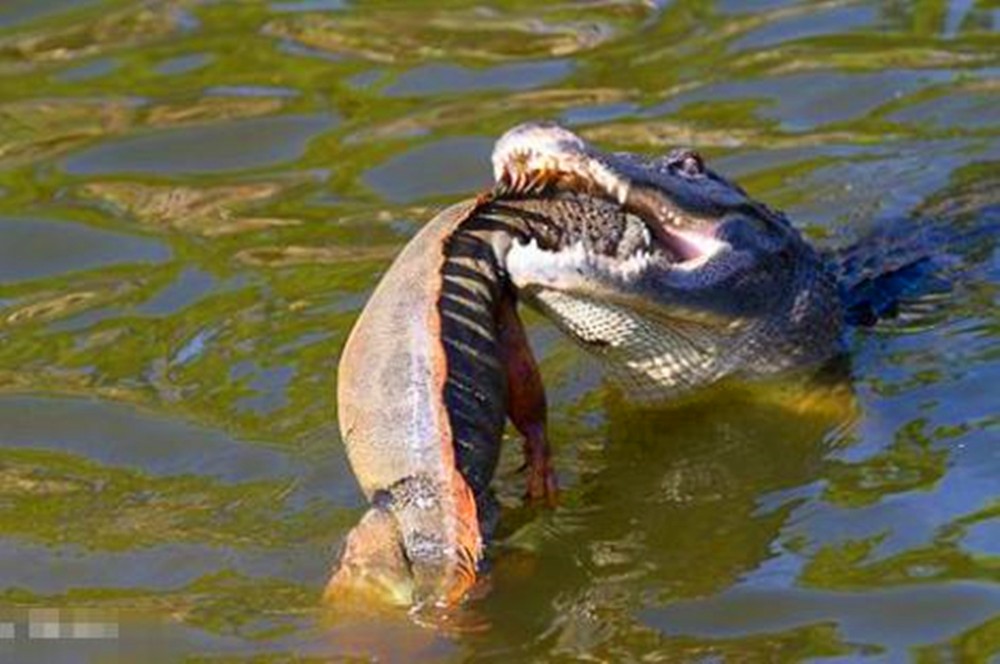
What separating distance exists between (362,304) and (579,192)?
183 centimetres

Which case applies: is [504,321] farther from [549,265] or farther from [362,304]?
[362,304]

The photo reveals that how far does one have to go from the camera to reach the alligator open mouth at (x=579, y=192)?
5.73 meters

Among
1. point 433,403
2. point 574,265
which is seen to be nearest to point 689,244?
point 574,265

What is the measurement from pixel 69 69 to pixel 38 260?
198 cm

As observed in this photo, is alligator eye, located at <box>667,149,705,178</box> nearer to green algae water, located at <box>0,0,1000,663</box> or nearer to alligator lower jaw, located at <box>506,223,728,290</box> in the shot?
alligator lower jaw, located at <box>506,223,728,290</box>

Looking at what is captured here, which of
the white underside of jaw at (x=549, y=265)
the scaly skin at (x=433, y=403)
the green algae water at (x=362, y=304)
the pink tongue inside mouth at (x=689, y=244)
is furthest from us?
the pink tongue inside mouth at (x=689, y=244)

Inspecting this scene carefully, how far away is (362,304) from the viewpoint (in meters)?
7.74

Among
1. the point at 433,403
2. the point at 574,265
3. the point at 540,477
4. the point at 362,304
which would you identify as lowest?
the point at 362,304

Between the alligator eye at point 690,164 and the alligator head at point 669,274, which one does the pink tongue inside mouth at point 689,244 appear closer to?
the alligator head at point 669,274

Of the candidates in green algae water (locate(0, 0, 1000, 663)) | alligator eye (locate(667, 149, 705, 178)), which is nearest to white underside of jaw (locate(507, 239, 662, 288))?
green algae water (locate(0, 0, 1000, 663))

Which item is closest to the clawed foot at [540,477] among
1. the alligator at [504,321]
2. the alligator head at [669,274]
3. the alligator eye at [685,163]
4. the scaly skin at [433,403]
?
the alligator at [504,321]

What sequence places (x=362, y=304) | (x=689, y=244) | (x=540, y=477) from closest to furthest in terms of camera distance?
(x=540, y=477) < (x=689, y=244) < (x=362, y=304)

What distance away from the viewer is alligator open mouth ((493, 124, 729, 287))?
18.8 ft

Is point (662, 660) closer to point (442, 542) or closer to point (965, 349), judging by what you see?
point (442, 542)
